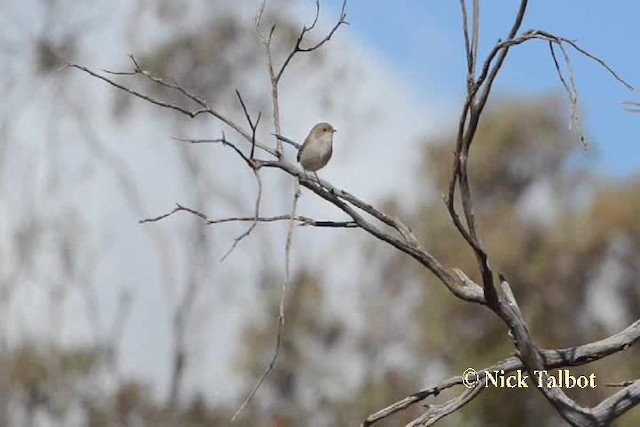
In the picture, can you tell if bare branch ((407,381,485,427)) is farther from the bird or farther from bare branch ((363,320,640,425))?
the bird

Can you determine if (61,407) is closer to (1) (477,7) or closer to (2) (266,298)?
(2) (266,298)

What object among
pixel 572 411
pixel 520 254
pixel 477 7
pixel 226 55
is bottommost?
pixel 572 411

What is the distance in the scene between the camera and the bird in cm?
565

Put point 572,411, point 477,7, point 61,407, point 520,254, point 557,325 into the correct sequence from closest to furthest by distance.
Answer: point 477,7 < point 572,411 < point 557,325 < point 520,254 < point 61,407

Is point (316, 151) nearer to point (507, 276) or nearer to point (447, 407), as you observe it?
point (447, 407)

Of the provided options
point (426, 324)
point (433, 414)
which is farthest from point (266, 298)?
point (433, 414)

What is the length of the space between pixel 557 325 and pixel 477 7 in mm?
15833

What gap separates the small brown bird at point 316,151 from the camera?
5652 millimetres

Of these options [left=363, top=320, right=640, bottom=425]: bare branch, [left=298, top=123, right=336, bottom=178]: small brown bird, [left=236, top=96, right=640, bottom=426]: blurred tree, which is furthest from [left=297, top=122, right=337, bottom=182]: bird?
[left=236, top=96, right=640, bottom=426]: blurred tree

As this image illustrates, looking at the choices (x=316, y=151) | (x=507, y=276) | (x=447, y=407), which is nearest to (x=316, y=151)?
(x=316, y=151)

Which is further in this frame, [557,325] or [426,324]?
[426,324]

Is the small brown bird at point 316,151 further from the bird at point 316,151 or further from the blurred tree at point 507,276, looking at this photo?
the blurred tree at point 507,276

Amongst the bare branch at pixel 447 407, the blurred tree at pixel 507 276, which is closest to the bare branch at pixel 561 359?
the bare branch at pixel 447 407

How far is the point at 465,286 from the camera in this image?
3.44 m
